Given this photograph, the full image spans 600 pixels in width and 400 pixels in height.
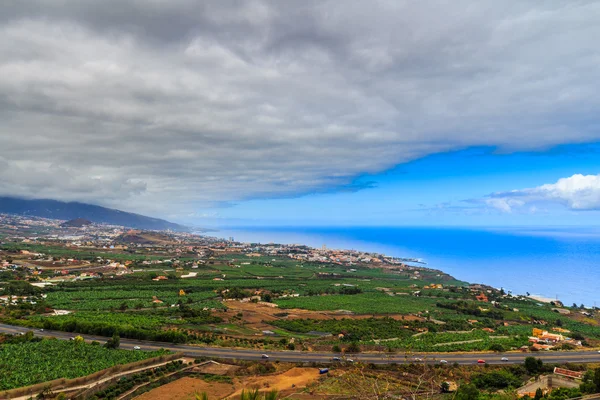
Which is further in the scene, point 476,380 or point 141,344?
point 141,344

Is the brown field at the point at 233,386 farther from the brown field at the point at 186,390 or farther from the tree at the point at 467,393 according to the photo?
the tree at the point at 467,393

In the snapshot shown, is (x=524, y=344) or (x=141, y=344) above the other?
(x=524, y=344)

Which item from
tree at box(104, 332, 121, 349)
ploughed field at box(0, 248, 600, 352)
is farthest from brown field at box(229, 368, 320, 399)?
tree at box(104, 332, 121, 349)

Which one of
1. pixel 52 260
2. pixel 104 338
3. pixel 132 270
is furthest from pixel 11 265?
pixel 104 338

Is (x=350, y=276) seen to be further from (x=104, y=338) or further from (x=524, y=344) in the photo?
(x=104, y=338)

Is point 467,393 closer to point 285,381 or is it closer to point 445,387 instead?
point 445,387

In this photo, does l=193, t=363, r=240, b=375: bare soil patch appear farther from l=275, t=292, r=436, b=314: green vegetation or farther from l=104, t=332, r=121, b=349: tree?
l=275, t=292, r=436, b=314: green vegetation

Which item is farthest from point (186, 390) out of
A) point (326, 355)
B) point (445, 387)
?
point (445, 387)
